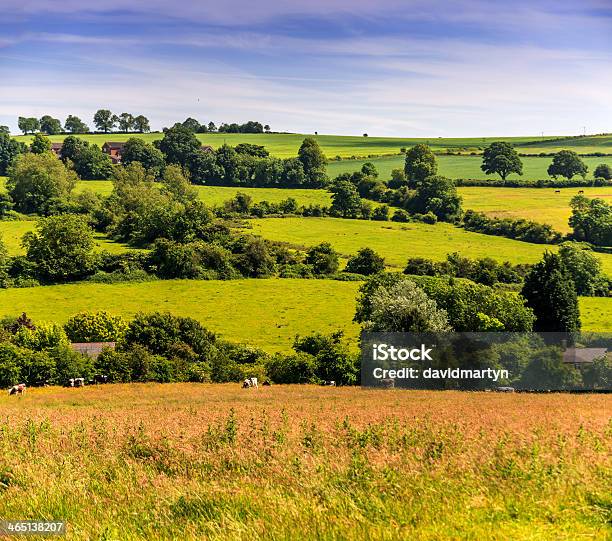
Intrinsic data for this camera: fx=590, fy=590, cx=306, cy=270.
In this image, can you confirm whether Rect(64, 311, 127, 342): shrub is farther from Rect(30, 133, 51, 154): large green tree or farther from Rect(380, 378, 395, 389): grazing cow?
Rect(30, 133, 51, 154): large green tree

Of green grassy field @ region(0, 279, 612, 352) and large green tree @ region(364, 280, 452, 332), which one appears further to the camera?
green grassy field @ region(0, 279, 612, 352)

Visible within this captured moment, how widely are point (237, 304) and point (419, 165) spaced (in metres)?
96.0

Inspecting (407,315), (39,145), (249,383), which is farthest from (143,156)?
(407,315)

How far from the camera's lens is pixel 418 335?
41.0 meters

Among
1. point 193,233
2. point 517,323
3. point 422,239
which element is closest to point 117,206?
point 193,233

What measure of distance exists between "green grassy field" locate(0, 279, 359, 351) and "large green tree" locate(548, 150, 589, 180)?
321 feet

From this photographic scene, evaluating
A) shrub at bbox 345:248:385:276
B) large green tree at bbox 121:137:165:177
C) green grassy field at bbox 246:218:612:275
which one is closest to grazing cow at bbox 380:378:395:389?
shrub at bbox 345:248:385:276

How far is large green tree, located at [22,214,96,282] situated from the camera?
3246 inches

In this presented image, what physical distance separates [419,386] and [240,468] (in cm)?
3007

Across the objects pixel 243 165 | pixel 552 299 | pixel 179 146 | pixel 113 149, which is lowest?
pixel 552 299

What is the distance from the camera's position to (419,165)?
154 m

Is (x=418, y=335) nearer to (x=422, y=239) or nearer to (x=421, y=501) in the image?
(x=421, y=501)

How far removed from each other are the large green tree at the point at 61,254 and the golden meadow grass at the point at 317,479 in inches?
2979

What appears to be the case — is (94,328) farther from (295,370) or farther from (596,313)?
(596,313)
